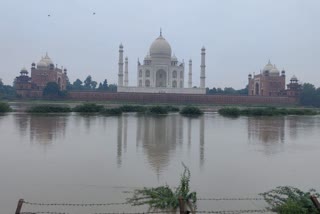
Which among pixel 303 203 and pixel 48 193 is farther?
pixel 48 193

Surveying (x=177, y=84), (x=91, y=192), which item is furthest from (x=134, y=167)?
(x=177, y=84)

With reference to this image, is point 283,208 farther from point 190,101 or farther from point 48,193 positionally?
point 190,101

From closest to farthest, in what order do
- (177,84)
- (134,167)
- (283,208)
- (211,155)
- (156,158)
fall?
(283,208) < (134,167) < (156,158) < (211,155) < (177,84)

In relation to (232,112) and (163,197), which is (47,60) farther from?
(163,197)

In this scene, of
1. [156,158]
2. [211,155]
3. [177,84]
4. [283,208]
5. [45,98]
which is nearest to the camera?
[283,208]

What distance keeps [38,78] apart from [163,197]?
131 ft

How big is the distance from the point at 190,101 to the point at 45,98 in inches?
551

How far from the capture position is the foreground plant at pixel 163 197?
393 cm

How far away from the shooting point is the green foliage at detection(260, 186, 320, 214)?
3.50 meters

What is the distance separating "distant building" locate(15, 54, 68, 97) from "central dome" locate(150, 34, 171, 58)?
438 inches

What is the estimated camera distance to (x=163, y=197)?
4.06 metres

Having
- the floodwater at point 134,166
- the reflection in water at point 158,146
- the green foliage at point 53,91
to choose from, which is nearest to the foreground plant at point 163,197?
the floodwater at point 134,166

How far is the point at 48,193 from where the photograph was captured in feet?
14.2

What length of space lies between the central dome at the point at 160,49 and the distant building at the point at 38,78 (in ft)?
36.5
